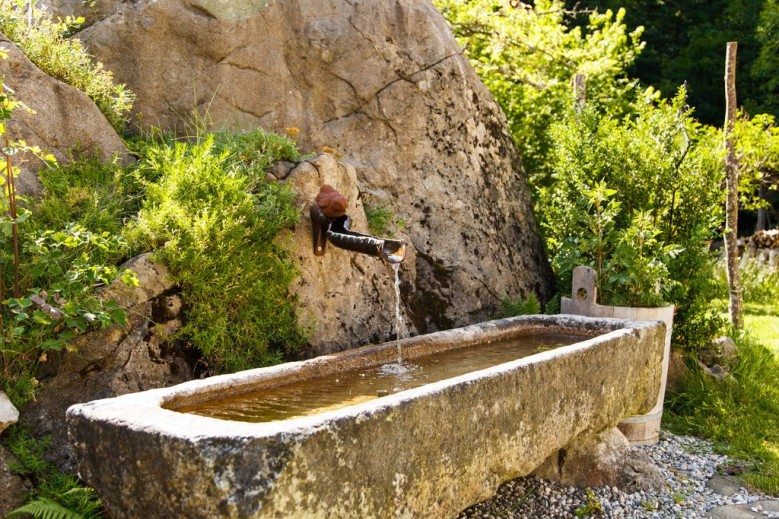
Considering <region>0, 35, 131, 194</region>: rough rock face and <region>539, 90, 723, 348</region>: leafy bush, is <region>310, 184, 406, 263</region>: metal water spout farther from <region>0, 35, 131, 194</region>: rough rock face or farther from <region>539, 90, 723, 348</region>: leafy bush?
<region>539, 90, 723, 348</region>: leafy bush

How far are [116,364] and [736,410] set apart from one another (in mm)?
4633

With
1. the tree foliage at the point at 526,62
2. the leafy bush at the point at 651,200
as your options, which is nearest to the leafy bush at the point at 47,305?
the leafy bush at the point at 651,200

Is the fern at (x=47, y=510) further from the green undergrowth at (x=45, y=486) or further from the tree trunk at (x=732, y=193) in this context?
the tree trunk at (x=732, y=193)

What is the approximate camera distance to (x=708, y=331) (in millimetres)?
5973

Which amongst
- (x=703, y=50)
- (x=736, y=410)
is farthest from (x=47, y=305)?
(x=703, y=50)

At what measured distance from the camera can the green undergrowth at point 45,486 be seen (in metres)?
2.77

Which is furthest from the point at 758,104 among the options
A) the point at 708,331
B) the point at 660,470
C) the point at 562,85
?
the point at 660,470

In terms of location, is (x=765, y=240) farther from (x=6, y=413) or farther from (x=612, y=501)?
(x=6, y=413)

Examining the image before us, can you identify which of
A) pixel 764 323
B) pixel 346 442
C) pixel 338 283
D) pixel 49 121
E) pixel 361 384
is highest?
pixel 49 121

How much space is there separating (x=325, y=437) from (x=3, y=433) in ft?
5.01

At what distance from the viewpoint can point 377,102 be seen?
5.76 metres

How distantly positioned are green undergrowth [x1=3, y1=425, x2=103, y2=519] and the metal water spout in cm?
184

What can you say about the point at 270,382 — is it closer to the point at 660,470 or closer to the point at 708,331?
the point at 660,470

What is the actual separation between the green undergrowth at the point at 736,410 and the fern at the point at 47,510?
429cm
